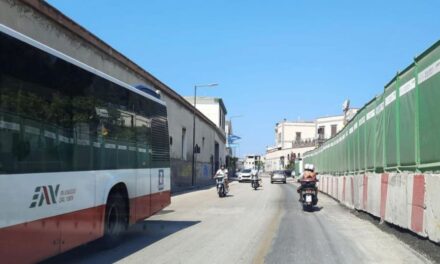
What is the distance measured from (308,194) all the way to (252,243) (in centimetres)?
928

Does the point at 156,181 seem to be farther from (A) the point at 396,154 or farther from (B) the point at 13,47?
(B) the point at 13,47

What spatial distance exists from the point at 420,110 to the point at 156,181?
6263 mm

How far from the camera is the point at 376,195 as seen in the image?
15430mm

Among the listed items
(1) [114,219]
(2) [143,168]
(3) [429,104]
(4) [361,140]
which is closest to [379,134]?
(4) [361,140]

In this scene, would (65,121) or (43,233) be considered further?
(65,121)

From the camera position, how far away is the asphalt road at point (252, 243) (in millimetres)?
9680

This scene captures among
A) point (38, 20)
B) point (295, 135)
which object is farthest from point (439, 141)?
point (295, 135)

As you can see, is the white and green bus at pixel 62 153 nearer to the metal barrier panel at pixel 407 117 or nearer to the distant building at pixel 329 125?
the metal barrier panel at pixel 407 117

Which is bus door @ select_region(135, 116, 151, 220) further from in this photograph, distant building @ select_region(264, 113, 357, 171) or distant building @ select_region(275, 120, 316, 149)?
distant building @ select_region(275, 120, 316, 149)

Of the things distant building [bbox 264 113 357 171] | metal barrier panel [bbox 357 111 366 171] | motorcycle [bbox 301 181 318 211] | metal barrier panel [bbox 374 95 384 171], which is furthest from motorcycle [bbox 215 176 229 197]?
distant building [bbox 264 113 357 171]

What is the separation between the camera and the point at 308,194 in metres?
20.4

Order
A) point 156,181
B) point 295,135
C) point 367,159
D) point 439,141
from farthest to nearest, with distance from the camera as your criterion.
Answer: point 295,135 → point 367,159 → point 156,181 → point 439,141

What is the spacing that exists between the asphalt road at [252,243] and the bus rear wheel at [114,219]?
22 centimetres

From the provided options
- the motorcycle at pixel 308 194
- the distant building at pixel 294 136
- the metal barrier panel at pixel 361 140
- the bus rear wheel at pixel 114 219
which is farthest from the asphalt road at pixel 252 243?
the distant building at pixel 294 136
